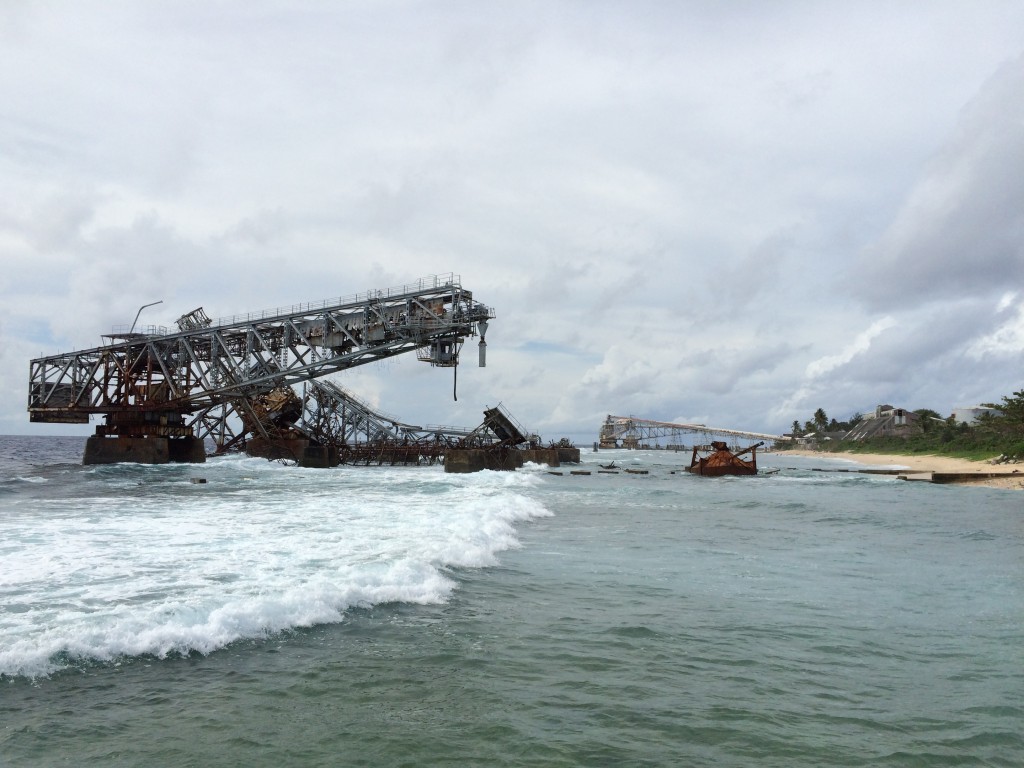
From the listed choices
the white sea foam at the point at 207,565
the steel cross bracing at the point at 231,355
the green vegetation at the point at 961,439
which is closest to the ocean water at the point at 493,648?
the white sea foam at the point at 207,565

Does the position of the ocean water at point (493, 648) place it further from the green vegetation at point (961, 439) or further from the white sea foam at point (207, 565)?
the green vegetation at point (961, 439)

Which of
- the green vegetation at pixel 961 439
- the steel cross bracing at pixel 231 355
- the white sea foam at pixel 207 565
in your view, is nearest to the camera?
the white sea foam at pixel 207 565

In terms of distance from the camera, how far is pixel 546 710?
662cm

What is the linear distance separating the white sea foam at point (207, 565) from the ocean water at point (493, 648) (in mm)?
63

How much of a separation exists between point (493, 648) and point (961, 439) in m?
97.2

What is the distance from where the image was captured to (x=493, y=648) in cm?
863

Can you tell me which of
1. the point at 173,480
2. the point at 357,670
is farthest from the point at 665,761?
the point at 173,480

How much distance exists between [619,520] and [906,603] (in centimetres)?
1249

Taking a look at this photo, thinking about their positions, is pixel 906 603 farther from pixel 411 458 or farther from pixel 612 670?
pixel 411 458

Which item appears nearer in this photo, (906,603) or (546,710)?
(546,710)

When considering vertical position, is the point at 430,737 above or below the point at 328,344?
below

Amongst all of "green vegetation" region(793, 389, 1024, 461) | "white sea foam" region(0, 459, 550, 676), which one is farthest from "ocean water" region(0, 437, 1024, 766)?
"green vegetation" region(793, 389, 1024, 461)

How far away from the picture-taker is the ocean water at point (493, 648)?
5926mm

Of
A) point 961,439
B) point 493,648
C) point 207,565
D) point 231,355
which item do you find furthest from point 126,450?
point 961,439
